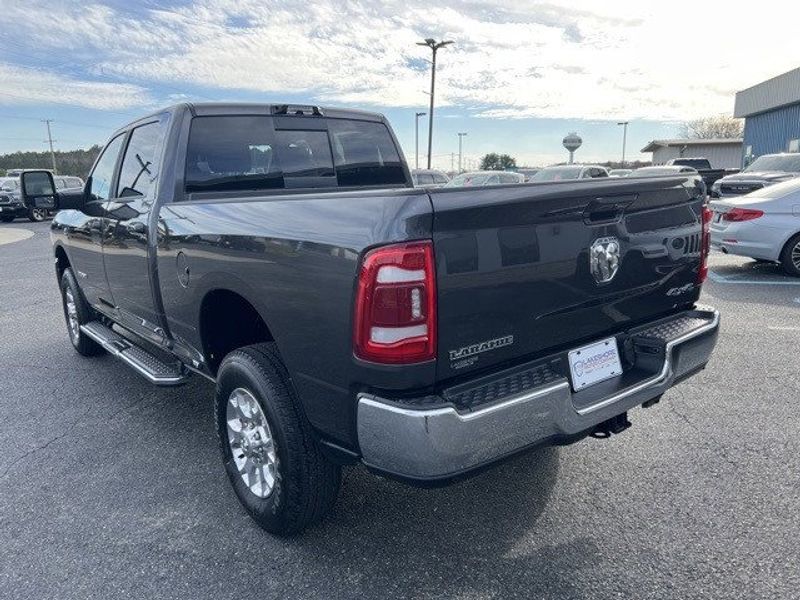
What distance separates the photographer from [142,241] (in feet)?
11.7

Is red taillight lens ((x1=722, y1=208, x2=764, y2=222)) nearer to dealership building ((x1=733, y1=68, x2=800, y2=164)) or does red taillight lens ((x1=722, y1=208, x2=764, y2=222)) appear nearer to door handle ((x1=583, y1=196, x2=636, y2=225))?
door handle ((x1=583, y1=196, x2=636, y2=225))

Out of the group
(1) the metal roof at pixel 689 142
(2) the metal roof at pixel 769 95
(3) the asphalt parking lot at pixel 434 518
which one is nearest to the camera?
(3) the asphalt parking lot at pixel 434 518

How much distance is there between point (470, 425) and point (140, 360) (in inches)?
106

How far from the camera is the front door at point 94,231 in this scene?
446 centimetres

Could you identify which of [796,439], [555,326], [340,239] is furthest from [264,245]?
[796,439]

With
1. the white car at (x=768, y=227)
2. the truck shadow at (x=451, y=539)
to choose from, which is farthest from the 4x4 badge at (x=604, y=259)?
the white car at (x=768, y=227)

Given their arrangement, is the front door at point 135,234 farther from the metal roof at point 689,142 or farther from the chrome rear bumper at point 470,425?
the metal roof at point 689,142

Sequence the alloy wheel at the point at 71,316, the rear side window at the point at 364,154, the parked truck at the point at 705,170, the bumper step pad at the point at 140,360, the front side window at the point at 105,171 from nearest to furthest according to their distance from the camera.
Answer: the bumper step pad at the point at 140,360
the rear side window at the point at 364,154
the front side window at the point at 105,171
the alloy wheel at the point at 71,316
the parked truck at the point at 705,170

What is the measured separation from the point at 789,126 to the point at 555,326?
3488 cm

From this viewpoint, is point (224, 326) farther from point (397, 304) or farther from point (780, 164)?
point (780, 164)

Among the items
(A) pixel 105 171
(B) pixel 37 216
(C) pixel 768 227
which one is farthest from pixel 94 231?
(B) pixel 37 216

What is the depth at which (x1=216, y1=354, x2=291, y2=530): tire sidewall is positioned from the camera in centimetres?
255

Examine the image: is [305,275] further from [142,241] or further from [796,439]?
[796,439]

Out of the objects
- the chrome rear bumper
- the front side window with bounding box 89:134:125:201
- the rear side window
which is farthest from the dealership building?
the chrome rear bumper
